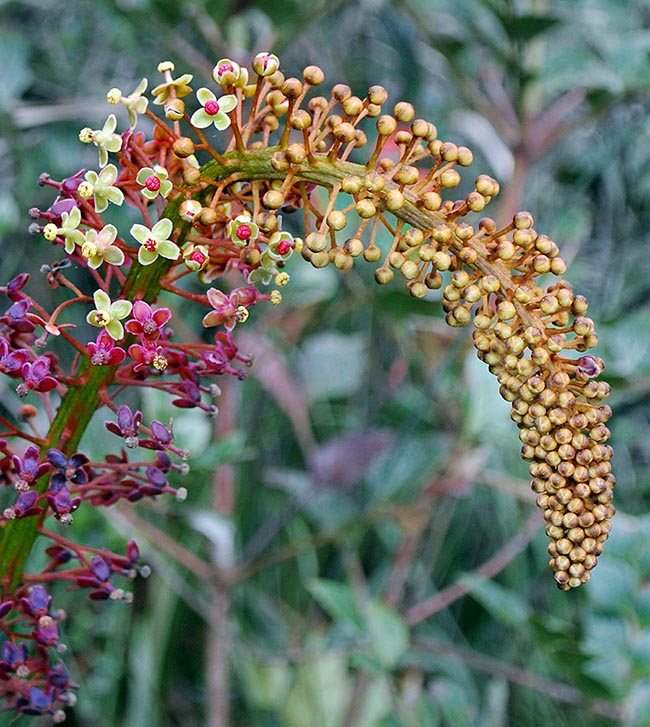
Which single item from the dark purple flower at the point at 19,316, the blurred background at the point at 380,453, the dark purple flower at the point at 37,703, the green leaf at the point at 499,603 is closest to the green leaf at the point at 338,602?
the blurred background at the point at 380,453

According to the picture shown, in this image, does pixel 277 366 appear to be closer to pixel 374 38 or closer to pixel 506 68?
pixel 506 68

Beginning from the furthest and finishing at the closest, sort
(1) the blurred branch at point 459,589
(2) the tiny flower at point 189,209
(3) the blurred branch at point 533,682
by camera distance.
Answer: (1) the blurred branch at point 459,589 < (3) the blurred branch at point 533,682 < (2) the tiny flower at point 189,209

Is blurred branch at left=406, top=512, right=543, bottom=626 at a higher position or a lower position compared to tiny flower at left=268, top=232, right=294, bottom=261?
lower

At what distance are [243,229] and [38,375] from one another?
0.14 metres

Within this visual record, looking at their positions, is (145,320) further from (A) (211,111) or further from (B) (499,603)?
(B) (499,603)

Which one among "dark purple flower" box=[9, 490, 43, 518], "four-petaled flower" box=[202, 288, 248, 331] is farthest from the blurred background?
"four-petaled flower" box=[202, 288, 248, 331]

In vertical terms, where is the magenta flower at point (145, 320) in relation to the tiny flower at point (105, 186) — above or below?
below

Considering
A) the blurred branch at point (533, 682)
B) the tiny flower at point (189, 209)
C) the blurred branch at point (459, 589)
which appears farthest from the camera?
the blurred branch at point (459, 589)

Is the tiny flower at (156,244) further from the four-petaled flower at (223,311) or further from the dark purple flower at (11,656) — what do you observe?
the dark purple flower at (11,656)

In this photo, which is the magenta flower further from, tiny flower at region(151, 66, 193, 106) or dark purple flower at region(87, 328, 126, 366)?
tiny flower at region(151, 66, 193, 106)

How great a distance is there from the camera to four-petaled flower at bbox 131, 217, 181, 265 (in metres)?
0.51

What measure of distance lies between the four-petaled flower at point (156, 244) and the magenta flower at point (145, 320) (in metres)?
0.02

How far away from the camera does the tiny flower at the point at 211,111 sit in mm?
520

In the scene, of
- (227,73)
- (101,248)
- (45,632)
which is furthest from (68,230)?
(45,632)
